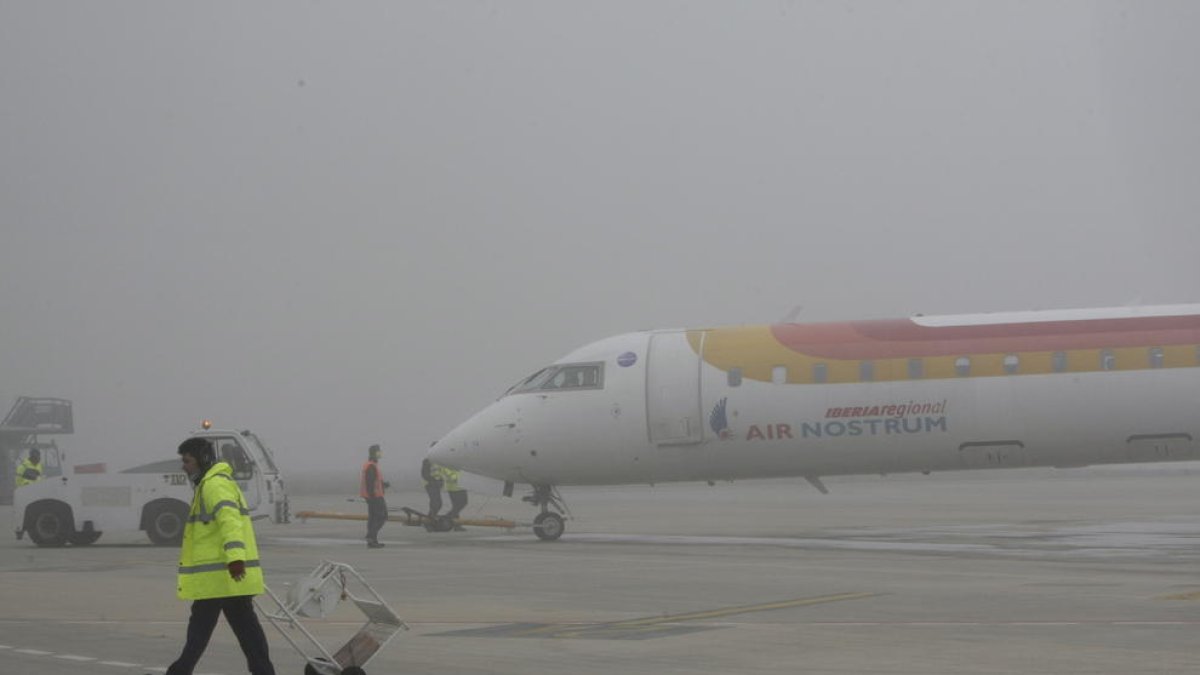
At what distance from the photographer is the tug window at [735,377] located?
28.6 metres

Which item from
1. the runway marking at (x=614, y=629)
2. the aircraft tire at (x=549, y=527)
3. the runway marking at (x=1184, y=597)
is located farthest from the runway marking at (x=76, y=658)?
the aircraft tire at (x=549, y=527)

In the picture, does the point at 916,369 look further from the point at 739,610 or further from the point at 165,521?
the point at 165,521

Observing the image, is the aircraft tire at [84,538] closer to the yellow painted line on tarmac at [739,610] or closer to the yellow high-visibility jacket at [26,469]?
the yellow high-visibility jacket at [26,469]

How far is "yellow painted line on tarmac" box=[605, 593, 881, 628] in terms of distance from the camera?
1527 cm

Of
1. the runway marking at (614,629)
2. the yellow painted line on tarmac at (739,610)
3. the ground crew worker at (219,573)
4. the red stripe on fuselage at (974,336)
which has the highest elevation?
the red stripe on fuselage at (974,336)

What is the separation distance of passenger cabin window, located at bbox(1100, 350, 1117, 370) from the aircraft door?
694 cm

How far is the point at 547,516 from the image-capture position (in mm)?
30328

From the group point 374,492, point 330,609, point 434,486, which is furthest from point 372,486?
point 330,609

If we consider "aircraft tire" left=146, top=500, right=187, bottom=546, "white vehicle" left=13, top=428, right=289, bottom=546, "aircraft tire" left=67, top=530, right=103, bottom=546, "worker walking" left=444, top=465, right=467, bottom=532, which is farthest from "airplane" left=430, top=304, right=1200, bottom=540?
"aircraft tire" left=67, top=530, right=103, bottom=546

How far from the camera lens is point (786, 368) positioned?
1116 inches

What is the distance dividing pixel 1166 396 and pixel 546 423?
35.6 ft

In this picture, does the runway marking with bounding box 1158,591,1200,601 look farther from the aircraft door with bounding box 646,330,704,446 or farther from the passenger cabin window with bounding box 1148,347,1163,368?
the aircraft door with bounding box 646,330,704,446

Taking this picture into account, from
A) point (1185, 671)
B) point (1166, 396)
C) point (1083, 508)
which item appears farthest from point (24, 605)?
point (1083, 508)

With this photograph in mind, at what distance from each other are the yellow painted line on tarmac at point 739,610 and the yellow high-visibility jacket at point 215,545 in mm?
5068
